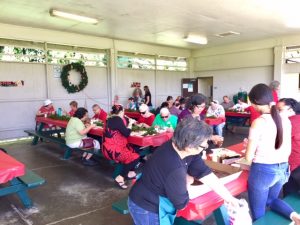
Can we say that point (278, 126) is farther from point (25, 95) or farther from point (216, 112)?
point (25, 95)

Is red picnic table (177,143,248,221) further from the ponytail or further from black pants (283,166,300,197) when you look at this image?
black pants (283,166,300,197)

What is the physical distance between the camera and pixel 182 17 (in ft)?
22.6

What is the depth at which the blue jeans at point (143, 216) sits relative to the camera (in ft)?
5.08

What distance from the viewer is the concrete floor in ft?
9.73

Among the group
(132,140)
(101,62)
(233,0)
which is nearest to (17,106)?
(101,62)

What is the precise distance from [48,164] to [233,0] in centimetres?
509

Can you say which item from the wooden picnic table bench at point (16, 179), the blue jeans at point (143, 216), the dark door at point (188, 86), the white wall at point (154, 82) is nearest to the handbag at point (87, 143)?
the wooden picnic table bench at point (16, 179)

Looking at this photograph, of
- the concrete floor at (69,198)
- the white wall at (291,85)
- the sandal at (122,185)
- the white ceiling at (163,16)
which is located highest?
the white ceiling at (163,16)

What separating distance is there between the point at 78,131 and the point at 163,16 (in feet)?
12.5

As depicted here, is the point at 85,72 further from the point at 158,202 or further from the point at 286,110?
the point at 158,202

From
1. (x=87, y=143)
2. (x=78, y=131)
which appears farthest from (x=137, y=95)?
(x=78, y=131)

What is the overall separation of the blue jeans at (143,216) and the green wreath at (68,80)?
7759mm

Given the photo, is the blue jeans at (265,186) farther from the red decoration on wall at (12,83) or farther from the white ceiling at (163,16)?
the red decoration on wall at (12,83)

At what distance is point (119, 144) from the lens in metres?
3.89
